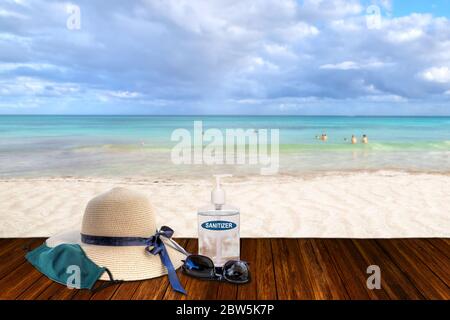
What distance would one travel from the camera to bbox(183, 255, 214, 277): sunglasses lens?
1.39 metres

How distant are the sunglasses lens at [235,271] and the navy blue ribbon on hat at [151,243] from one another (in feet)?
0.48

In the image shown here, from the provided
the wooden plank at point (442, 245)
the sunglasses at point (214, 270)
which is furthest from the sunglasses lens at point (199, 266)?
the wooden plank at point (442, 245)

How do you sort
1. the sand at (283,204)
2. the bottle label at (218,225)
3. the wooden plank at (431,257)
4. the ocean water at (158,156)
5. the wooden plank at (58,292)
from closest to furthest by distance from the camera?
the wooden plank at (58,292) → the bottle label at (218,225) → the wooden plank at (431,257) → the sand at (283,204) → the ocean water at (158,156)

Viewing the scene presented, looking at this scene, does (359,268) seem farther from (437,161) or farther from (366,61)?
(366,61)

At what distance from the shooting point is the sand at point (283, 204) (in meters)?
3.53

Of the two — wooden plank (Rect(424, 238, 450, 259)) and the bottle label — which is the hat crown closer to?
the bottle label

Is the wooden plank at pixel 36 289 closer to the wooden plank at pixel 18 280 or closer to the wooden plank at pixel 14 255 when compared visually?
the wooden plank at pixel 18 280

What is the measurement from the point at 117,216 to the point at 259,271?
0.52 metres

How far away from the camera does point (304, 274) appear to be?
1502 millimetres

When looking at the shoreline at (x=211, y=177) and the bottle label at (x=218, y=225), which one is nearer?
the bottle label at (x=218, y=225)

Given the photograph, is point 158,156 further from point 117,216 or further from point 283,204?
point 117,216

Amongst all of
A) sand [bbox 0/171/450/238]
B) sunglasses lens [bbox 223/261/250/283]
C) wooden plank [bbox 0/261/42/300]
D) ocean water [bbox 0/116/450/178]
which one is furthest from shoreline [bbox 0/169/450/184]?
sunglasses lens [bbox 223/261/250/283]

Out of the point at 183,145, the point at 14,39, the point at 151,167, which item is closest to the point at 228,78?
the point at 14,39

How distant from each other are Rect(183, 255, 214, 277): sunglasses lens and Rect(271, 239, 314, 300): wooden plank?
0.22 meters
